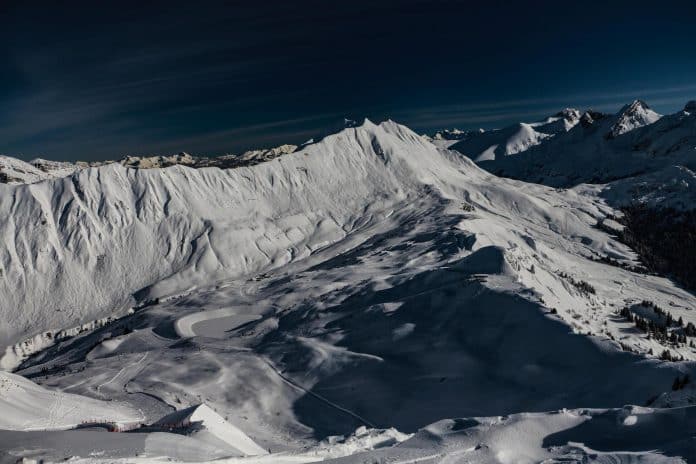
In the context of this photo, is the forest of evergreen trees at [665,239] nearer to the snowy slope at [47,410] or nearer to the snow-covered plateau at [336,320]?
the snow-covered plateau at [336,320]

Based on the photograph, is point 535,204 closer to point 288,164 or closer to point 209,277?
point 288,164

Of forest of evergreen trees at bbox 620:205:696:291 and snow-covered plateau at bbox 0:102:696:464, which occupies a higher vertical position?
snow-covered plateau at bbox 0:102:696:464

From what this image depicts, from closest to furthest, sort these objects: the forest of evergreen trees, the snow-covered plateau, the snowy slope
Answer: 1. the snow-covered plateau
2. the snowy slope
3. the forest of evergreen trees

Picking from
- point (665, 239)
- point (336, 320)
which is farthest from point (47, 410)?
point (665, 239)

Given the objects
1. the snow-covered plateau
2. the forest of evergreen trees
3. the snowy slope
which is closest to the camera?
the snow-covered plateau

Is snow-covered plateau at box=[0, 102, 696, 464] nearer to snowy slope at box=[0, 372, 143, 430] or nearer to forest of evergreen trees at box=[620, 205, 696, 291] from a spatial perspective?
snowy slope at box=[0, 372, 143, 430]

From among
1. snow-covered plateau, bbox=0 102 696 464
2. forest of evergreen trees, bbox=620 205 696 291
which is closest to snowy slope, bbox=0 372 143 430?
snow-covered plateau, bbox=0 102 696 464

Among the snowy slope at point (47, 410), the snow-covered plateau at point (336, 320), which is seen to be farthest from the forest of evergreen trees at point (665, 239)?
the snowy slope at point (47, 410)

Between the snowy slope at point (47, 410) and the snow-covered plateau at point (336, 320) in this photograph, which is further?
the snowy slope at point (47, 410)
